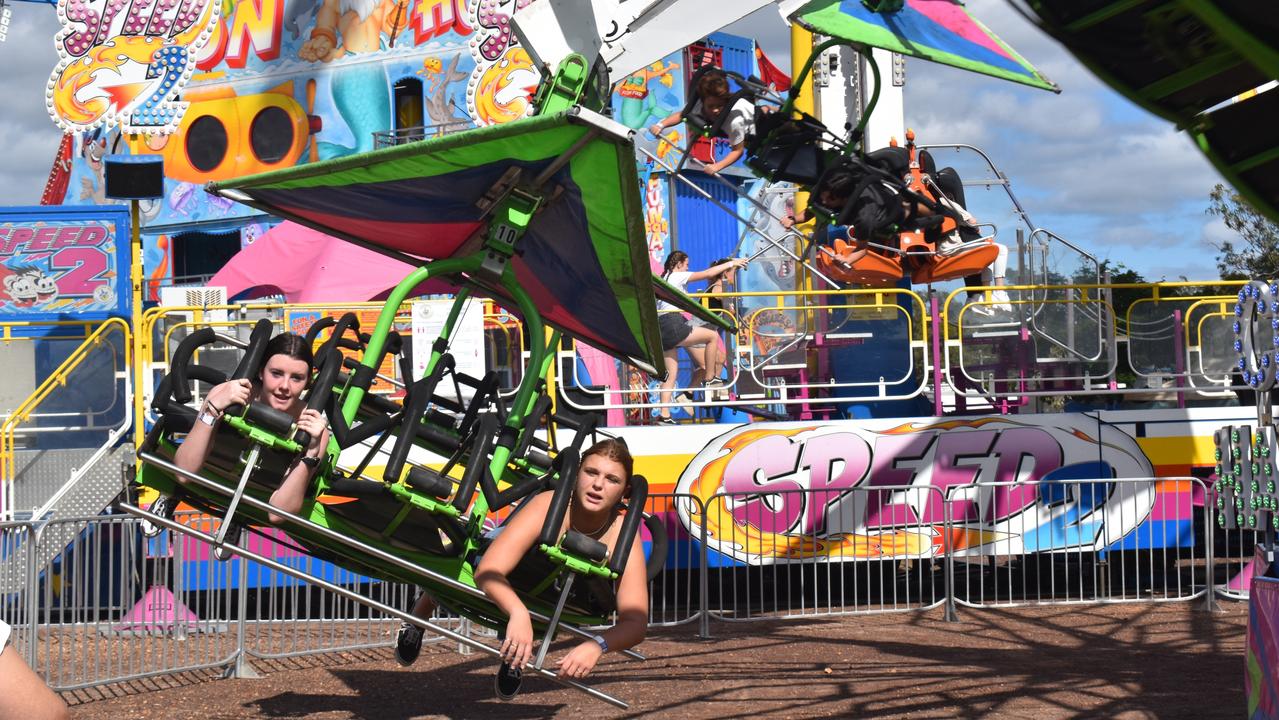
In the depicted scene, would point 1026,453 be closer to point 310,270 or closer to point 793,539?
point 793,539

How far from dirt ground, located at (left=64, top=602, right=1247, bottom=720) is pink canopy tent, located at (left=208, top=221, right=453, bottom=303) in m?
5.38

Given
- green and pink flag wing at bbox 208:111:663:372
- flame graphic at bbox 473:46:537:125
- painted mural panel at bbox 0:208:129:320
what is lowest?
green and pink flag wing at bbox 208:111:663:372

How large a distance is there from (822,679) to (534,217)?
4.04 meters

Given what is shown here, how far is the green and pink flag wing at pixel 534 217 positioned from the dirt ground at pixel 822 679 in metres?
2.58

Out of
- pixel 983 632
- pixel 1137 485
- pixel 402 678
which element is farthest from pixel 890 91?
pixel 402 678

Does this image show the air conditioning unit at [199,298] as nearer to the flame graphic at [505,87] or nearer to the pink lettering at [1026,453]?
the pink lettering at [1026,453]

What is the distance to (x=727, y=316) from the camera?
11.2m

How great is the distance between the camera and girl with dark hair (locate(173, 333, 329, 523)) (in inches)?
218

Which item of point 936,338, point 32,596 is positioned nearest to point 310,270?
point 936,338

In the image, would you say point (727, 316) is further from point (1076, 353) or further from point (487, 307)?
point (1076, 353)

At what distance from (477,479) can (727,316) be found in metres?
5.79

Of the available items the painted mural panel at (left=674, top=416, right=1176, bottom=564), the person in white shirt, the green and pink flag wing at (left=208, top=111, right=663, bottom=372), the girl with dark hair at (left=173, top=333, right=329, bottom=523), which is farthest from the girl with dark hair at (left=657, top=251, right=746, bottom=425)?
the girl with dark hair at (left=173, top=333, right=329, bottom=523)

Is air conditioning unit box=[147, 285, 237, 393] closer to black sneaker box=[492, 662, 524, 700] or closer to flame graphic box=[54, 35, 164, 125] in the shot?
black sneaker box=[492, 662, 524, 700]

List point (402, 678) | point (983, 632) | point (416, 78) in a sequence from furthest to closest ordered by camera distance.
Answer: point (416, 78) < point (983, 632) < point (402, 678)
